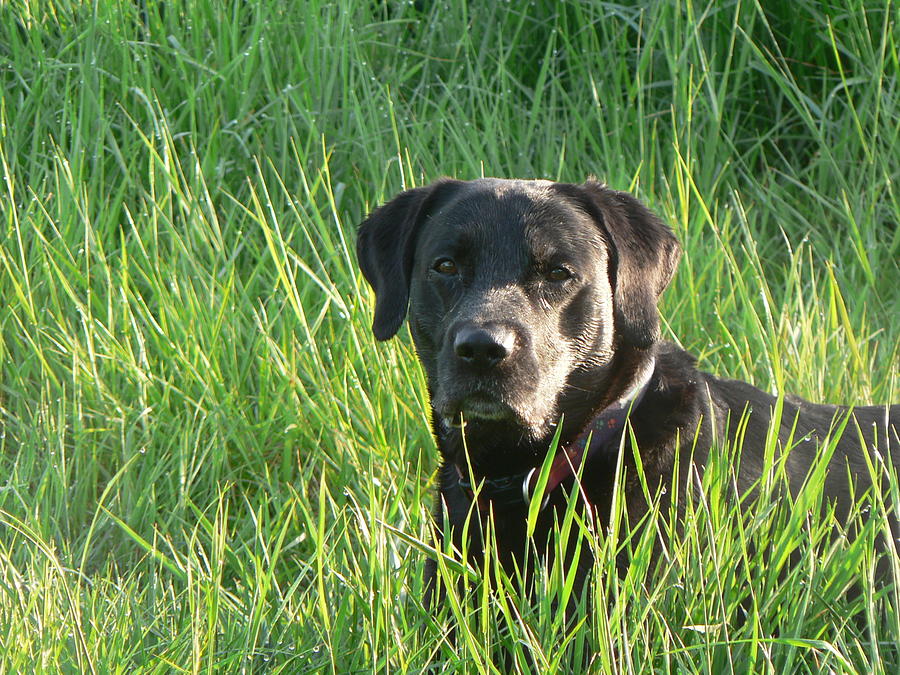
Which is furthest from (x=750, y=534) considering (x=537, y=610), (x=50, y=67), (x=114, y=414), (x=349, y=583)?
(x=50, y=67)

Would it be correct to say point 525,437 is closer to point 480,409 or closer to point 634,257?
point 480,409

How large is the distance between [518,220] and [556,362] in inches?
16.3

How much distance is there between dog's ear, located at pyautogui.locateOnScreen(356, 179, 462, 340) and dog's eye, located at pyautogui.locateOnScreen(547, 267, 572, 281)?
479 millimetres

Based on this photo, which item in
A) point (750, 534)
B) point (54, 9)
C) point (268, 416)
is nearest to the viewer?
point (750, 534)

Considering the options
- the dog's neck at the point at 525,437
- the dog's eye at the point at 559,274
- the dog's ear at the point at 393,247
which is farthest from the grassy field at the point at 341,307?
the dog's eye at the point at 559,274

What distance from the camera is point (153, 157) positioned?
163 inches

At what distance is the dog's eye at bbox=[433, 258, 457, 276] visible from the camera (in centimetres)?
305

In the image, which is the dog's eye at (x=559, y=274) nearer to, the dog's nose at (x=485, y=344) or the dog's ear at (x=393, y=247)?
the dog's nose at (x=485, y=344)

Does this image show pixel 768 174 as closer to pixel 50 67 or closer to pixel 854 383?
pixel 854 383

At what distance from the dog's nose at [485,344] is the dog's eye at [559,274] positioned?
0.30m

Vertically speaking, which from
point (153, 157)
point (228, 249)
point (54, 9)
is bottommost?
point (228, 249)

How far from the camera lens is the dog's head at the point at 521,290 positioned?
2758 mm

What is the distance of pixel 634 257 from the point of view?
306 cm

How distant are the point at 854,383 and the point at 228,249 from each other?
2.32 m
